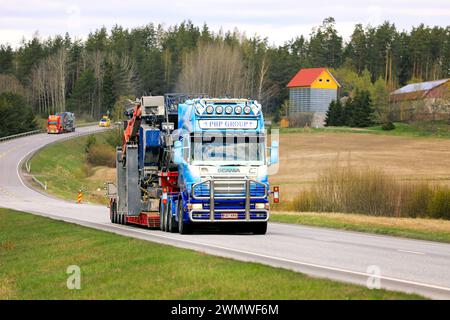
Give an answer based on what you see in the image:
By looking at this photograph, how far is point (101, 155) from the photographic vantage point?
102m

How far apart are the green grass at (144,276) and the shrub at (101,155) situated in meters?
76.4

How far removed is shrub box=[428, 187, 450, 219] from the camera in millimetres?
40750

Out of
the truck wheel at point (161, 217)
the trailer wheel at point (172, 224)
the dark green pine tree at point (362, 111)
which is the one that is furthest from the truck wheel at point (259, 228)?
the dark green pine tree at point (362, 111)

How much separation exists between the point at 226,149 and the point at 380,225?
32.8 ft

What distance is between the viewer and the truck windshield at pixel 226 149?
2572cm

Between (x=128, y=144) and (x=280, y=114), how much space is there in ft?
409

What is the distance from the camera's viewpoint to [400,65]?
633ft

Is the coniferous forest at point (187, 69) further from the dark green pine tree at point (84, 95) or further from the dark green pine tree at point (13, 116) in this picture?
the dark green pine tree at point (13, 116)

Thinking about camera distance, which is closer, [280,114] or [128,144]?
[128,144]

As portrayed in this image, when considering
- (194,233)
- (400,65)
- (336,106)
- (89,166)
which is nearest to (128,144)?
(194,233)

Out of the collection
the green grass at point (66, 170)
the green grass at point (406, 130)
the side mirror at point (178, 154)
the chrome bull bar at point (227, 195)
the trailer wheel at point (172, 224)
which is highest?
the side mirror at point (178, 154)

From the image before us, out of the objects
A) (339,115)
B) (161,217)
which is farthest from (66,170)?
(161,217)

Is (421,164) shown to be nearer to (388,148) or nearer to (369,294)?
(388,148)

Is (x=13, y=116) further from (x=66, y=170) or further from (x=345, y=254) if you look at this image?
(x=345, y=254)
